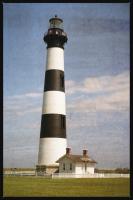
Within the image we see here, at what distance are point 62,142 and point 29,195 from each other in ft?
28.7

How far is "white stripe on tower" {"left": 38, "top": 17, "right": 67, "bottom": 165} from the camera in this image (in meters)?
20.8

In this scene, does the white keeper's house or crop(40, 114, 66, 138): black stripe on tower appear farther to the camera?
the white keeper's house

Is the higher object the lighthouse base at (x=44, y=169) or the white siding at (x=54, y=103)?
the white siding at (x=54, y=103)

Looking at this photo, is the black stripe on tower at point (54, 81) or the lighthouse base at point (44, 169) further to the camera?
the lighthouse base at point (44, 169)

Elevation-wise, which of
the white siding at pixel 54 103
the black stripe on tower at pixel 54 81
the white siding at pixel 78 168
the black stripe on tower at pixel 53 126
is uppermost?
the black stripe on tower at pixel 54 81

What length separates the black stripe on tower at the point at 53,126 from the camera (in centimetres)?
2067

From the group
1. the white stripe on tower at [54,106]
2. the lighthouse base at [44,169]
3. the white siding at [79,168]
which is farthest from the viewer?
the white siding at [79,168]

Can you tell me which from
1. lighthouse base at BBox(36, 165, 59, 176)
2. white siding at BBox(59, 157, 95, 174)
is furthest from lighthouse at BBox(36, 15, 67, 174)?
white siding at BBox(59, 157, 95, 174)

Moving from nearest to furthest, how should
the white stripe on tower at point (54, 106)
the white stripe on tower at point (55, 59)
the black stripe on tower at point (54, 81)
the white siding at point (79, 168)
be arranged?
the white stripe on tower at point (54, 106) → the black stripe on tower at point (54, 81) → the white stripe on tower at point (55, 59) → the white siding at point (79, 168)

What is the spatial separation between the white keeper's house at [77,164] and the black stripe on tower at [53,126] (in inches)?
108

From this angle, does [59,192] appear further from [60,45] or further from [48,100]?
[60,45]

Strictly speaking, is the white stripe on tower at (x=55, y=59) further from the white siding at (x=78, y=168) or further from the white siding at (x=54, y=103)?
the white siding at (x=78, y=168)

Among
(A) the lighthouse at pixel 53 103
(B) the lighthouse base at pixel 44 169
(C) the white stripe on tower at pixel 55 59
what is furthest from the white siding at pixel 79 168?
(C) the white stripe on tower at pixel 55 59

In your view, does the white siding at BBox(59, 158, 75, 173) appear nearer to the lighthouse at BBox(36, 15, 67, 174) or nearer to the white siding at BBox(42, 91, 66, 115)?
the lighthouse at BBox(36, 15, 67, 174)
